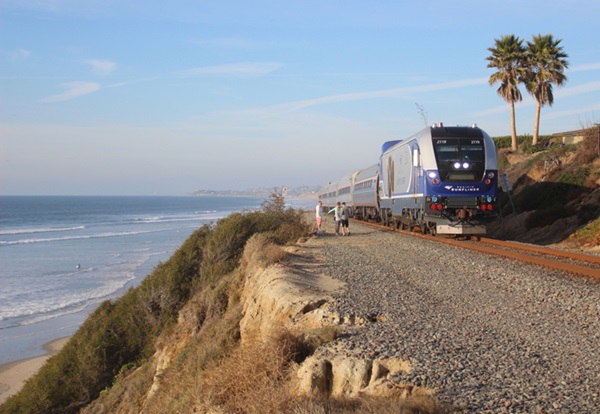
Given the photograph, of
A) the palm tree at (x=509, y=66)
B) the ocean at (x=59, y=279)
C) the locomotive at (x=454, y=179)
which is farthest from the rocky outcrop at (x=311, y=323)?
the palm tree at (x=509, y=66)

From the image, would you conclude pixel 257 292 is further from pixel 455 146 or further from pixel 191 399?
pixel 455 146

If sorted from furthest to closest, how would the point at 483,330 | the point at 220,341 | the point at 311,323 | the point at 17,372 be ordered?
the point at 17,372
the point at 220,341
the point at 311,323
the point at 483,330

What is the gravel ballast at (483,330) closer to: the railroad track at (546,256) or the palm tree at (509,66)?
the railroad track at (546,256)

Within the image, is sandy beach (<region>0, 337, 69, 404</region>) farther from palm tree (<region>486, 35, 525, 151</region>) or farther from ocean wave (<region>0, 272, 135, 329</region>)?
palm tree (<region>486, 35, 525, 151</region>)

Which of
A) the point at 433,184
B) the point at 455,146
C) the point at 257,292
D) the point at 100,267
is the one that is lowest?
the point at 100,267

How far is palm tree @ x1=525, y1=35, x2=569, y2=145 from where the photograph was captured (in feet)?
134

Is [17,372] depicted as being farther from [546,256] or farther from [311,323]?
[546,256]

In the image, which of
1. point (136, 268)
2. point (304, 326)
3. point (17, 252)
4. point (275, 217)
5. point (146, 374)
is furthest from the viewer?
point (17, 252)

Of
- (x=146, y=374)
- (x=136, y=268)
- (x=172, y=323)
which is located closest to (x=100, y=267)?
A: (x=136, y=268)

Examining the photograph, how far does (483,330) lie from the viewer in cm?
704

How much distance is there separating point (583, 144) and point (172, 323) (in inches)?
771

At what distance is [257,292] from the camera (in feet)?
36.5

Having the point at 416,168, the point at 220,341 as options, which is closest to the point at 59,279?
the point at 416,168

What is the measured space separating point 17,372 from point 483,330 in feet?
55.3
